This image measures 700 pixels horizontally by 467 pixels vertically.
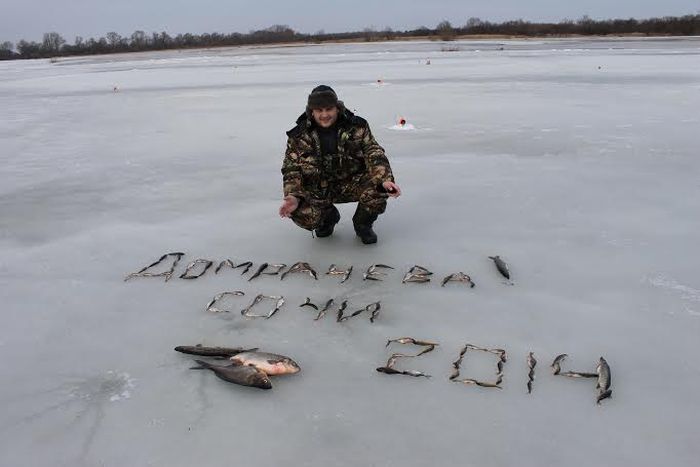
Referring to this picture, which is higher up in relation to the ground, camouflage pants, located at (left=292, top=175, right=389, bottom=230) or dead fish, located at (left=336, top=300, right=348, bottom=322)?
camouflage pants, located at (left=292, top=175, right=389, bottom=230)

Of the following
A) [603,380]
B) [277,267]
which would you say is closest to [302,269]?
[277,267]

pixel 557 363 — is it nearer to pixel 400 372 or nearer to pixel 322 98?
pixel 400 372

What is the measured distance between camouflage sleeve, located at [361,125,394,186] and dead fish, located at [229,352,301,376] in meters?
1.75

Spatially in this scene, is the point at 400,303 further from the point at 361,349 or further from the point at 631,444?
the point at 631,444

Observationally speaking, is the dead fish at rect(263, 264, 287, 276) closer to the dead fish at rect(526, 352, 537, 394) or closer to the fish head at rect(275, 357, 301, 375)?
the fish head at rect(275, 357, 301, 375)

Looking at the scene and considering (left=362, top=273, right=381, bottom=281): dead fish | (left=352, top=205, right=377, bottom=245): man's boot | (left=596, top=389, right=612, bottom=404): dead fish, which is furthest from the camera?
(left=352, top=205, right=377, bottom=245): man's boot

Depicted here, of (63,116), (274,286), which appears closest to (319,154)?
(274,286)

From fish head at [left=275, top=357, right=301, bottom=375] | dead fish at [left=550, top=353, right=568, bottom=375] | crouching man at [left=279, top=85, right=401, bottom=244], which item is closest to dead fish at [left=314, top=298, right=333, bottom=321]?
fish head at [left=275, top=357, right=301, bottom=375]

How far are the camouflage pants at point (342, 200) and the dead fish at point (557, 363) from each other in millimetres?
1776

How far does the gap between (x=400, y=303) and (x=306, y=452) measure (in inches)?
53.1

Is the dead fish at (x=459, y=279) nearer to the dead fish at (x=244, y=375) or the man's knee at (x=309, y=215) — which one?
the man's knee at (x=309, y=215)

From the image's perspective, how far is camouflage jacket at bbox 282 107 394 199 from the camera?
4188 millimetres

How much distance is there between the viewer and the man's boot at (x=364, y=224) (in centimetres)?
428

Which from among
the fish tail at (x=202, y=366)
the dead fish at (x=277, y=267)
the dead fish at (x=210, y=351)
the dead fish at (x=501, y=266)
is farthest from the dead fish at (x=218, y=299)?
the dead fish at (x=501, y=266)
